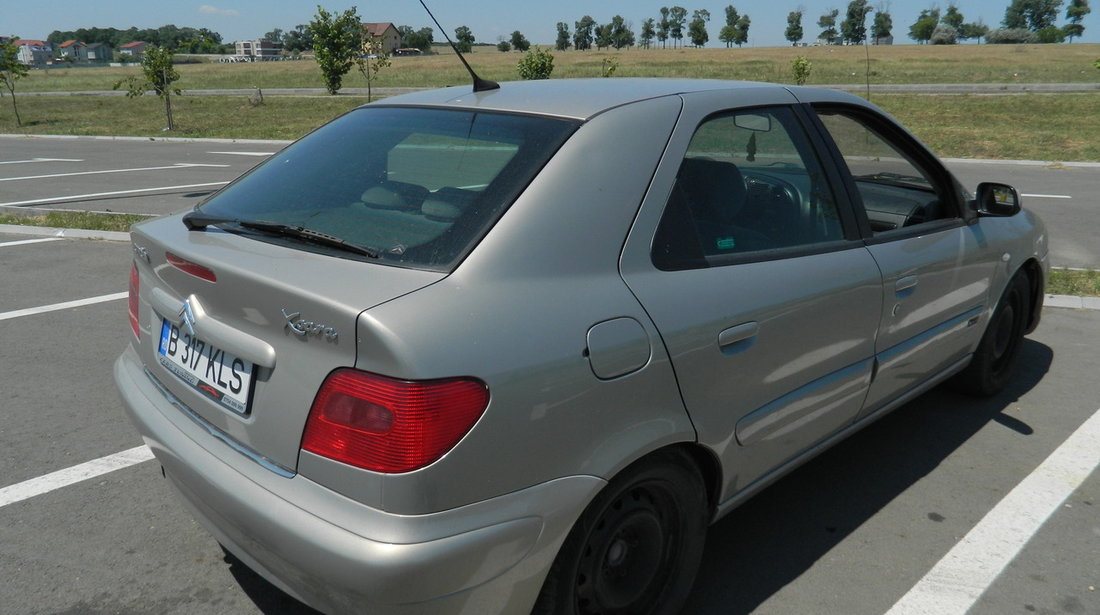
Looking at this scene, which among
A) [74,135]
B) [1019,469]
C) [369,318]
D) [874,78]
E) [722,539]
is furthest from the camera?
[874,78]

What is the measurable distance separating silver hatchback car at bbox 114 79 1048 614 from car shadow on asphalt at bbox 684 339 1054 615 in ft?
1.14

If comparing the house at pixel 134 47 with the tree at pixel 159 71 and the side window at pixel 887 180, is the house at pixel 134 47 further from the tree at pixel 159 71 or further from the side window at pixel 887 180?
the side window at pixel 887 180

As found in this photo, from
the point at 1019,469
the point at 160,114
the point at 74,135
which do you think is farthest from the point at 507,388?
the point at 160,114

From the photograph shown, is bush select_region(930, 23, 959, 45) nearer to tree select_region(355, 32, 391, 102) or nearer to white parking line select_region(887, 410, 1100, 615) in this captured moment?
tree select_region(355, 32, 391, 102)

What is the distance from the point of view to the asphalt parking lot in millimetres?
2818

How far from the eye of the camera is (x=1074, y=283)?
651 centimetres

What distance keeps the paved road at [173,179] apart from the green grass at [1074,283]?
2.29 feet

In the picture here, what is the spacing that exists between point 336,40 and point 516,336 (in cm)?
3079

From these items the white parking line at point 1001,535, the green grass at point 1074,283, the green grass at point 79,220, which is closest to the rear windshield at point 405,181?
the white parking line at point 1001,535

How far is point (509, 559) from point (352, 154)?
56.0 inches

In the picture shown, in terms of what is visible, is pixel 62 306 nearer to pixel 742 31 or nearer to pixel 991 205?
pixel 991 205

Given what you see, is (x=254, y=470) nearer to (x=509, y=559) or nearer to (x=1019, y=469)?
(x=509, y=559)

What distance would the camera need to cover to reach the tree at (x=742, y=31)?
5064 inches

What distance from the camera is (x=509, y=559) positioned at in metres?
1.98
